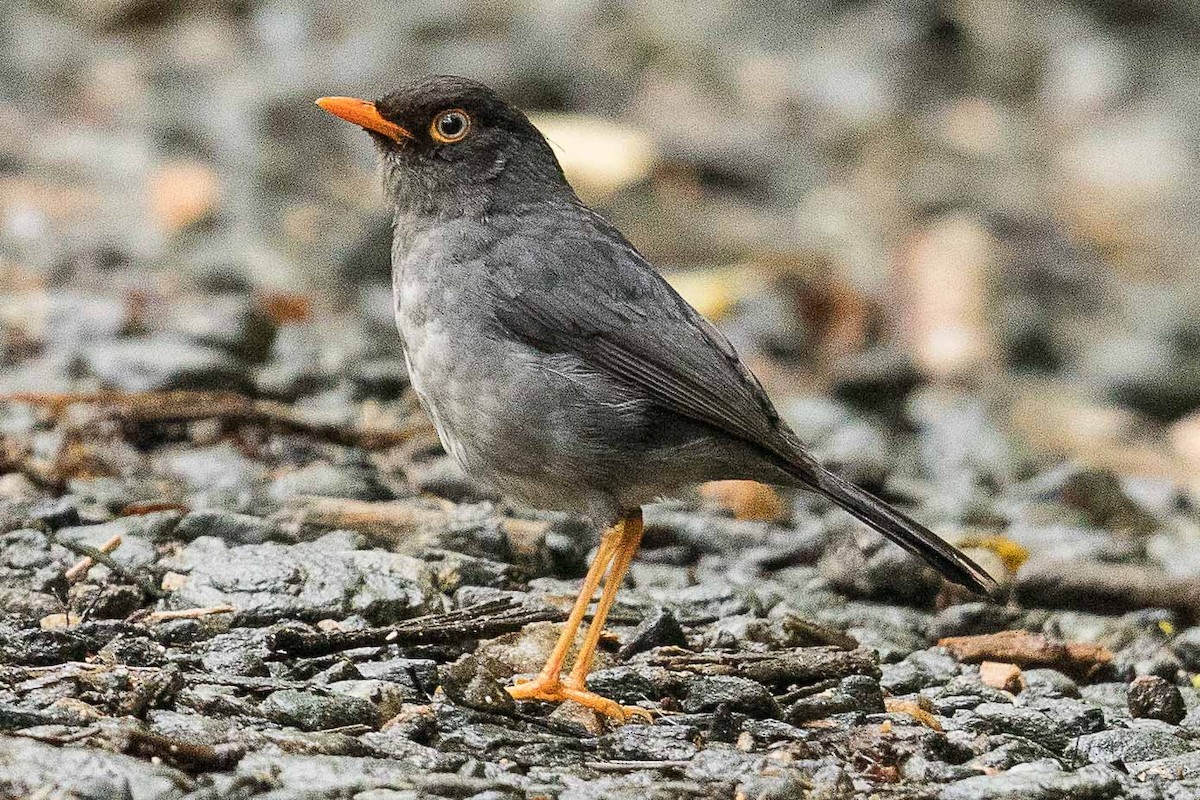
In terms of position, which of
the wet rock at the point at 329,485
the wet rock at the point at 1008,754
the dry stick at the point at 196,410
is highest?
the dry stick at the point at 196,410

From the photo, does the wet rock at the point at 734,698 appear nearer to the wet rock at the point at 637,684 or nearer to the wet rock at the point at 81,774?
the wet rock at the point at 637,684

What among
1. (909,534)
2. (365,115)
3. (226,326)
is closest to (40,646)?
(365,115)

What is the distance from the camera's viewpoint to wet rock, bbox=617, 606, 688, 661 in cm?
481

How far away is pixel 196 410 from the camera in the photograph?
6.29 m

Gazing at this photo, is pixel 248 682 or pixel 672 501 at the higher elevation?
pixel 672 501

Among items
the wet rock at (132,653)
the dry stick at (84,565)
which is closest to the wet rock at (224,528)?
the dry stick at (84,565)

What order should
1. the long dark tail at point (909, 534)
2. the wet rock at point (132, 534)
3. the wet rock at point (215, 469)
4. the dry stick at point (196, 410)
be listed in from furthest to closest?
the dry stick at point (196, 410) → the wet rock at point (215, 469) → the wet rock at point (132, 534) → the long dark tail at point (909, 534)

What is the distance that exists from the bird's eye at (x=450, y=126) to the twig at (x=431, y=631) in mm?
1518

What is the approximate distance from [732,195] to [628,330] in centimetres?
663

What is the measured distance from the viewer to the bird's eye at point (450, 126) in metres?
5.32

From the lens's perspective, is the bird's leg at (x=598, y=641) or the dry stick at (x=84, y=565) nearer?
the bird's leg at (x=598, y=641)

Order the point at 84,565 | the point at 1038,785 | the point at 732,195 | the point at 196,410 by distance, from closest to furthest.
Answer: the point at 1038,785 < the point at 84,565 < the point at 196,410 < the point at 732,195

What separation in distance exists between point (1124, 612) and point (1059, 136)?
7585 millimetres

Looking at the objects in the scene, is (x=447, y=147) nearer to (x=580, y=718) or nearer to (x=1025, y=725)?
(x=580, y=718)
